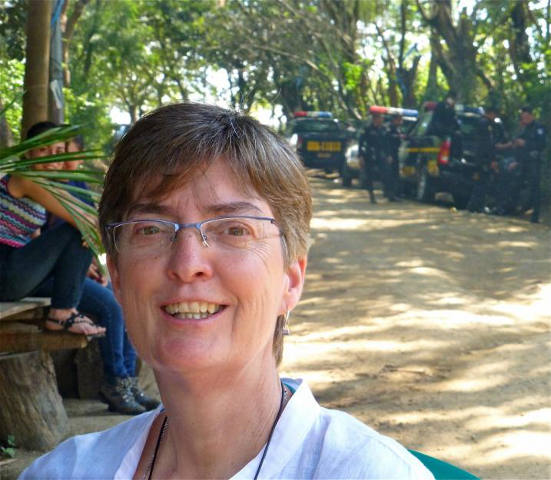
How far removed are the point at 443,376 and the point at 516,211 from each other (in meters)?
8.55

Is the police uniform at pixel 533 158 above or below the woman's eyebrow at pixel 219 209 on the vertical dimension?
below

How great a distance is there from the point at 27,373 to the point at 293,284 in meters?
3.26

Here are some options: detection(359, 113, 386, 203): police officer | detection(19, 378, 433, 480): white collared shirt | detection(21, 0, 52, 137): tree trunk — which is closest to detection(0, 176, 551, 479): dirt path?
detection(21, 0, 52, 137): tree trunk

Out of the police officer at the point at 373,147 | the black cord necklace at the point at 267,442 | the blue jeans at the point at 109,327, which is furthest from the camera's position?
the police officer at the point at 373,147

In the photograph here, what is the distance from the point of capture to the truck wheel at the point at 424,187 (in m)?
16.4

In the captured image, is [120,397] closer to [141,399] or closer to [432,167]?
[141,399]

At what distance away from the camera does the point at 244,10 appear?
23375 mm

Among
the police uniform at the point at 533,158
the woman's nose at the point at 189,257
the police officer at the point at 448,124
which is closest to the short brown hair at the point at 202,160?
the woman's nose at the point at 189,257

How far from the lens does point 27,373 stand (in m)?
4.87

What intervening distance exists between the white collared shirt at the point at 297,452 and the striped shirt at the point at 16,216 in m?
3.00

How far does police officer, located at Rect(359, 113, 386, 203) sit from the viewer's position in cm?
1752

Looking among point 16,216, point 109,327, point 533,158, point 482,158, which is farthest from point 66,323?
point 482,158

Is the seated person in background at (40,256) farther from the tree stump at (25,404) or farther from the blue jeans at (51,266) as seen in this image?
the tree stump at (25,404)

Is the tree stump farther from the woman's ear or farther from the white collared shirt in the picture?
the woman's ear
